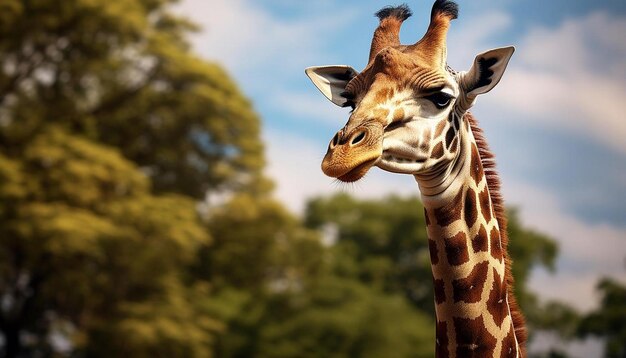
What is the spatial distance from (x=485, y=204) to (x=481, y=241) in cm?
13

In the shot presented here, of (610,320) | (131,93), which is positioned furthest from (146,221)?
(610,320)

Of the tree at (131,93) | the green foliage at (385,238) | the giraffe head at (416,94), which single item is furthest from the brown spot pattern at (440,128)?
the green foliage at (385,238)

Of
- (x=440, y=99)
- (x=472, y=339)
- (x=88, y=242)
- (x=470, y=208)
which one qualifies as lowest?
(x=472, y=339)

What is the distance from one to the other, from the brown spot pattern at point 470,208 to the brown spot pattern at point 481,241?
0.04 metres

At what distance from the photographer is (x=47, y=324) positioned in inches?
772

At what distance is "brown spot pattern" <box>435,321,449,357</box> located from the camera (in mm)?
2766

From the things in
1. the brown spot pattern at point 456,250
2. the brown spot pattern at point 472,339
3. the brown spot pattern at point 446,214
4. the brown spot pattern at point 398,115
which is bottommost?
the brown spot pattern at point 472,339

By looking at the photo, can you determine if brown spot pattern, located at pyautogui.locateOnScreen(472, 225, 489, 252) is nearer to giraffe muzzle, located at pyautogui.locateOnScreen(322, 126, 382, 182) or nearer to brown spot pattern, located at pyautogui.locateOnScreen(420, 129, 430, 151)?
brown spot pattern, located at pyautogui.locateOnScreen(420, 129, 430, 151)

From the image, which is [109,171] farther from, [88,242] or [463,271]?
[463,271]

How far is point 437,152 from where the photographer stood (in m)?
2.69

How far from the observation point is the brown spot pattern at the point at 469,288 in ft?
9.03

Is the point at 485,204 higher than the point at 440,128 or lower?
lower

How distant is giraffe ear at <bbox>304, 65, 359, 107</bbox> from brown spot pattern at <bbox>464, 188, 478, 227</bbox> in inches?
22.0

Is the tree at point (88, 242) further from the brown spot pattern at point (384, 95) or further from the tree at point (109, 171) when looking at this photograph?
the brown spot pattern at point (384, 95)
